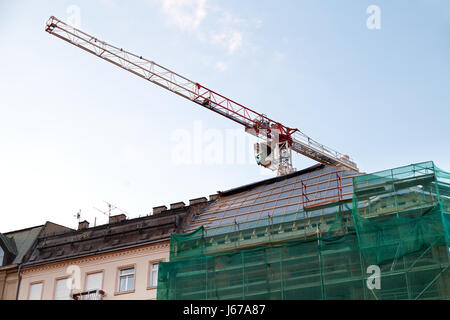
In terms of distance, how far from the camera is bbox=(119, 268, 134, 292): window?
140ft

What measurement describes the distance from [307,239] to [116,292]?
13507 millimetres

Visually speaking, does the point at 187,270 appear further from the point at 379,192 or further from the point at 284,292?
the point at 379,192

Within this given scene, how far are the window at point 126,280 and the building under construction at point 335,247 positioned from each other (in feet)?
14.2

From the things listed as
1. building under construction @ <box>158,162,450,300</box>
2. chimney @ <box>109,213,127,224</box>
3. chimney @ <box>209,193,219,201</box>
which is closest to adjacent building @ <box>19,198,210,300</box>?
chimney @ <box>109,213,127,224</box>

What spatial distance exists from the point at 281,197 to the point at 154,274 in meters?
9.25

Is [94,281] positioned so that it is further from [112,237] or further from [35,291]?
[35,291]

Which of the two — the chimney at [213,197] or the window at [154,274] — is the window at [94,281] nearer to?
the window at [154,274]

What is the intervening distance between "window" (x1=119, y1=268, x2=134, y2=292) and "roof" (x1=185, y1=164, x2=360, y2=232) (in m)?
4.42

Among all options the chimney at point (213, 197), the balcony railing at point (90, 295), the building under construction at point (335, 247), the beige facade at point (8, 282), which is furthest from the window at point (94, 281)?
the chimney at point (213, 197)

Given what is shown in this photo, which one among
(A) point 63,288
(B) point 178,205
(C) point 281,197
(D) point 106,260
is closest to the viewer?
(D) point 106,260

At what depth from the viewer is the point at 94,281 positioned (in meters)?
44.1

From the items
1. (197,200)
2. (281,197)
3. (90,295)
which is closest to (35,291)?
(90,295)

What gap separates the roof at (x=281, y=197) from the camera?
137 feet

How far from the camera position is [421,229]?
32250mm
